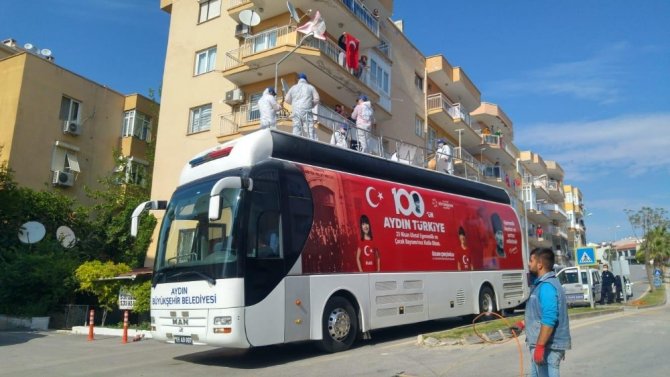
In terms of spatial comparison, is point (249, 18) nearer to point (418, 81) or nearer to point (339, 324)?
point (418, 81)

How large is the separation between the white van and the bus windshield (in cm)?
1956

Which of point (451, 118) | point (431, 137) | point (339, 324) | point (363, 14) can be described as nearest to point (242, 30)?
point (363, 14)

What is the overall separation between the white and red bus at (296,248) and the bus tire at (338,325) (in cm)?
2

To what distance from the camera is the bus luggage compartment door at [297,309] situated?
895 cm

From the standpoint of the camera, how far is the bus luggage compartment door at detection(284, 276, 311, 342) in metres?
8.95

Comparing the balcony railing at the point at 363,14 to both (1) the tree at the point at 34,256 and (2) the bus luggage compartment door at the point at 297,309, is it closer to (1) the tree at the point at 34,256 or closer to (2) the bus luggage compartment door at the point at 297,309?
(1) the tree at the point at 34,256

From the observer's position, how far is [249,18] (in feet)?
76.1

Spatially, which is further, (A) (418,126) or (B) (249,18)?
(A) (418,126)

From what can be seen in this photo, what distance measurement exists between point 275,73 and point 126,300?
11387mm

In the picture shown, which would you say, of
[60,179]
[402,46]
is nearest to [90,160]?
[60,179]

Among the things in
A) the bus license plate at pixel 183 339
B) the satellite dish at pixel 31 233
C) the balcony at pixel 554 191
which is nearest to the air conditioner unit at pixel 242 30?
the satellite dish at pixel 31 233

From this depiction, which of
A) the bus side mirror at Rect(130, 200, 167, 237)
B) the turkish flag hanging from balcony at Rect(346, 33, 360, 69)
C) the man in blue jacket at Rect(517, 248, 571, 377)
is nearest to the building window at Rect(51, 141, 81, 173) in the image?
the turkish flag hanging from balcony at Rect(346, 33, 360, 69)

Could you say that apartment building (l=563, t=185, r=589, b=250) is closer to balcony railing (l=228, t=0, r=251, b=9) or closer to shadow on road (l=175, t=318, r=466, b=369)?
balcony railing (l=228, t=0, r=251, b=9)

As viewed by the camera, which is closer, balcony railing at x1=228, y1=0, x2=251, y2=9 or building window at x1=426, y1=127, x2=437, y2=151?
balcony railing at x1=228, y1=0, x2=251, y2=9
